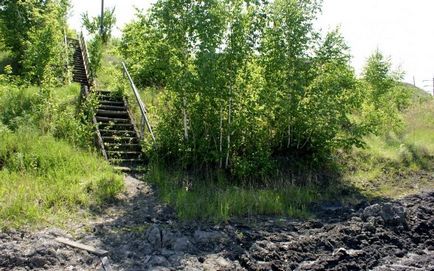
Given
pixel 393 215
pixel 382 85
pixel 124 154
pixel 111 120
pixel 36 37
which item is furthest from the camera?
pixel 382 85

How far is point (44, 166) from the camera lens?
10688mm

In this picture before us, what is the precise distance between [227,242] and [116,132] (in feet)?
19.7

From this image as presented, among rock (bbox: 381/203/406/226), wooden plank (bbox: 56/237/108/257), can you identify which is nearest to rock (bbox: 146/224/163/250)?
wooden plank (bbox: 56/237/108/257)

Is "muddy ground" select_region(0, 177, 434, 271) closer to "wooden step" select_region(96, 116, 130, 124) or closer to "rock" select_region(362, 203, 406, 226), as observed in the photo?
"rock" select_region(362, 203, 406, 226)

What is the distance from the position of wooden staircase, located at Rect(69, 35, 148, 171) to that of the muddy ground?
191cm

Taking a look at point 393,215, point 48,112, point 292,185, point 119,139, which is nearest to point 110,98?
point 48,112

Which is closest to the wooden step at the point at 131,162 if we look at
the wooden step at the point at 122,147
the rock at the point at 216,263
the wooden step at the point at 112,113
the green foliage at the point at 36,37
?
the wooden step at the point at 122,147

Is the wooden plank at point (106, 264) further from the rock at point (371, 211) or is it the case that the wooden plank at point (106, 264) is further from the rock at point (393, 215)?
the rock at point (393, 215)

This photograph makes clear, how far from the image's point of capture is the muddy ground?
7551 mm

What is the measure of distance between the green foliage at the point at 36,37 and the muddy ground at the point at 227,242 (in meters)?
6.52

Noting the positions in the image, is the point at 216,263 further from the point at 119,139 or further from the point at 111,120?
the point at 111,120

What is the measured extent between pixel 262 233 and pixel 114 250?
9.57 feet

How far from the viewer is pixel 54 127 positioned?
12719 millimetres

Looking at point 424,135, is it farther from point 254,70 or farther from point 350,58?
point 254,70
